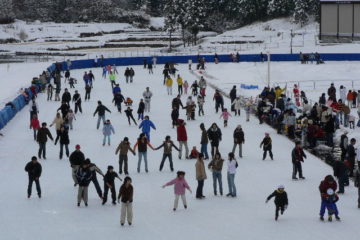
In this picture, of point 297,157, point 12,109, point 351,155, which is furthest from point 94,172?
point 12,109

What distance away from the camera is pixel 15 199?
1695 centimetres

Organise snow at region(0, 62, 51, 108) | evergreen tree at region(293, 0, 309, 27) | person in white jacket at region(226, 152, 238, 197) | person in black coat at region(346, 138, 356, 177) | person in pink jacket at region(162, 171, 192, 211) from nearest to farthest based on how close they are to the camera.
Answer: person in pink jacket at region(162, 171, 192, 211) < person in white jacket at region(226, 152, 238, 197) < person in black coat at region(346, 138, 356, 177) < snow at region(0, 62, 51, 108) < evergreen tree at region(293, 0, 309, 27)

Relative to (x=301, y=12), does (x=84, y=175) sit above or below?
below

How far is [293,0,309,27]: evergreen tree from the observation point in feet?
283

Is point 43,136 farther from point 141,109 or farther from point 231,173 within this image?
point 141,109

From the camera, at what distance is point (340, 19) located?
2768 inches

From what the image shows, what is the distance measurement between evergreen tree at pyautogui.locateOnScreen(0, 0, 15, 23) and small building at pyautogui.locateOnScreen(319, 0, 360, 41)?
48.8 meters

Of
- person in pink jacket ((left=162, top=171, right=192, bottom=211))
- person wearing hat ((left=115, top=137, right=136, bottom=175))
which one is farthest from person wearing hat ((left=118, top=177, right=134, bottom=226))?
person wearing hat ((left=115, top=137, right=136, bottom=175))

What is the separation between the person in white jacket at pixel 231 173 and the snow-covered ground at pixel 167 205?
20 cm

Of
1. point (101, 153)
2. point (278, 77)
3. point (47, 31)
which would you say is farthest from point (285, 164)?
point (47, 31)

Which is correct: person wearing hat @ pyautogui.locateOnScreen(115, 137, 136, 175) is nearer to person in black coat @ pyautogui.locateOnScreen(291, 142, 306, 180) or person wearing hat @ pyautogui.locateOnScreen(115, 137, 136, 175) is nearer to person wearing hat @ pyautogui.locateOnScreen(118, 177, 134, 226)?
person wearing hat @ pyautogui.locateOnScreen(118, 177, 134, 226)

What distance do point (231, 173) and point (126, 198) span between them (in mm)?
3292

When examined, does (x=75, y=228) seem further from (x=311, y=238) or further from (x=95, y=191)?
(x=311, y=238)

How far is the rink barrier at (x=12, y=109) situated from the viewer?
28.1m
